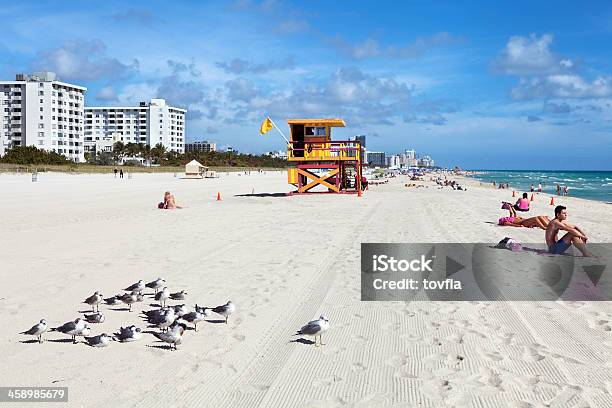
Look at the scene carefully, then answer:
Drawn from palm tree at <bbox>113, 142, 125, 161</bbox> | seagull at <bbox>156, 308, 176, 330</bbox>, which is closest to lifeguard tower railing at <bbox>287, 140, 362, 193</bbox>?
seagull at <bbox>156, 308, 176, 330</bbox>

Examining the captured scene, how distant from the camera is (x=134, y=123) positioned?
551 ft

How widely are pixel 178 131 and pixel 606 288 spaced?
580 ft

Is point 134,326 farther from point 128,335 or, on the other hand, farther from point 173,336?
point 173,336

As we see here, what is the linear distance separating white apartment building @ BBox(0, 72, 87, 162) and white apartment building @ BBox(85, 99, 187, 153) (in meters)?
44.7

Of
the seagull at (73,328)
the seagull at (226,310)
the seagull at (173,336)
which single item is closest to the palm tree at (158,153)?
the seagull at (226,310)

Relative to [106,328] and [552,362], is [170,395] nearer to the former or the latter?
[106,328]

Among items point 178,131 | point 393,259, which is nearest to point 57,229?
point 393,259

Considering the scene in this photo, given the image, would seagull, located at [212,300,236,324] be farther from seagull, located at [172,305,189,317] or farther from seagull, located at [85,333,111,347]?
seagull, located at [85,333,111,347]

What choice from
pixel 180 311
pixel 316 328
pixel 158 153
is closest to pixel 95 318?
pixel 180 311

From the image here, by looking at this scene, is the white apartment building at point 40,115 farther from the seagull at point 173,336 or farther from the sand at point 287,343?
the seagull at point 173,336

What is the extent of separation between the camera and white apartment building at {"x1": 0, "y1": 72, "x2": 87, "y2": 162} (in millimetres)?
113938

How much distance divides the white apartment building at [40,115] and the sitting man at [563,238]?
119 m

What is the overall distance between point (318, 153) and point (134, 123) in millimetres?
151481

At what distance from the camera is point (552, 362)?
4.86 metres
